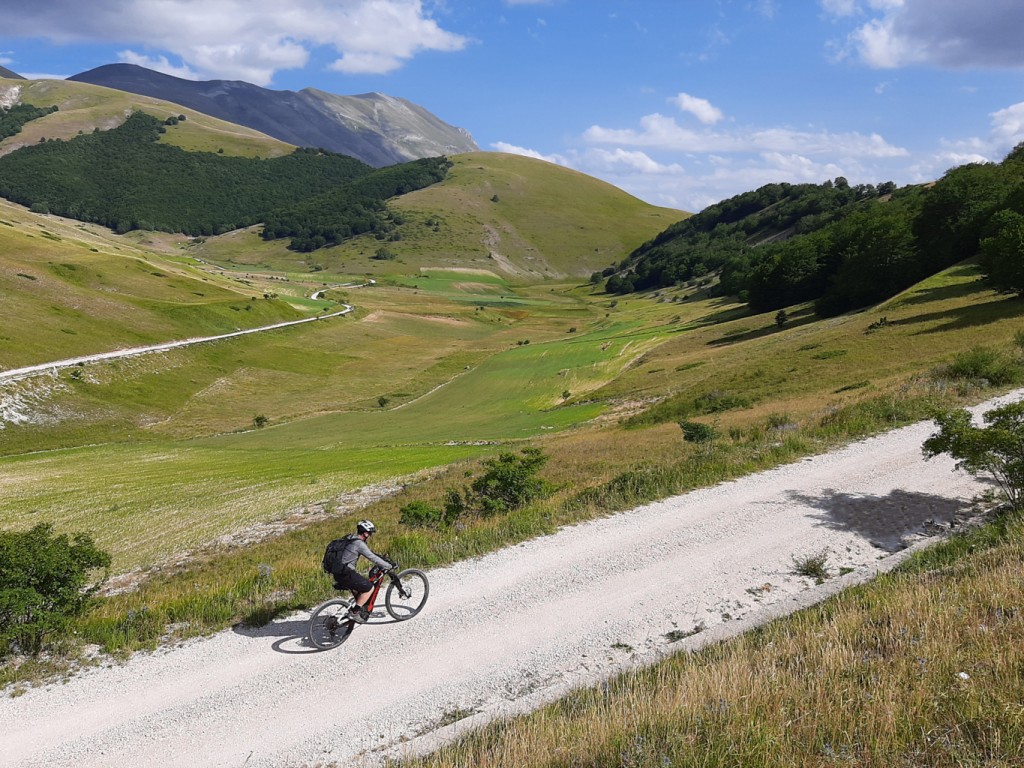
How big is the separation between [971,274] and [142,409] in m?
90.8

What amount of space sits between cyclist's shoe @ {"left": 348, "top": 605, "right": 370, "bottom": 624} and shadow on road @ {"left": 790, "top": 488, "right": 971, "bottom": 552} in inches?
444

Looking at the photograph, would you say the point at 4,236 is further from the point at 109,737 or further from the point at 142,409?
the point at 109,737

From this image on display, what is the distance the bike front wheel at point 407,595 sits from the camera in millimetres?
12305

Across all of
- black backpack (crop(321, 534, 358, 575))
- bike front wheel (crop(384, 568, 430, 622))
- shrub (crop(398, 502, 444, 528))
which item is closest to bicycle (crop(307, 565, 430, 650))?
bike front wheel (crop(384, 568, 430, 622))

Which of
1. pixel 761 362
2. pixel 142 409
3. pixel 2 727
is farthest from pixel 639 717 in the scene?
pixel 142 409

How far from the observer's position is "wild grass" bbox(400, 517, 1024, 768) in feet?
19.2

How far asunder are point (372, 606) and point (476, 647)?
2.44m

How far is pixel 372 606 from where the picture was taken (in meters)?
12.2

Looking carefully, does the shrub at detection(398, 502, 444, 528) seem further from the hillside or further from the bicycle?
the hillside

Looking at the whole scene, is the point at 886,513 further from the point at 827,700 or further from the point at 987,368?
the point at 987,368

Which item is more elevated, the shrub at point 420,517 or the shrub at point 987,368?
the shrub at point 987,368

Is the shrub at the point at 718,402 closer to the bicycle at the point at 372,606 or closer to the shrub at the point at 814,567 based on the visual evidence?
the shrub at the point at 814,567

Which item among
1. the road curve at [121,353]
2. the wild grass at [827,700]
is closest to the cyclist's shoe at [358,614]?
the wild grass at [827,700]

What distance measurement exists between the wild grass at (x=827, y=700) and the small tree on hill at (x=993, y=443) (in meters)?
5.13
